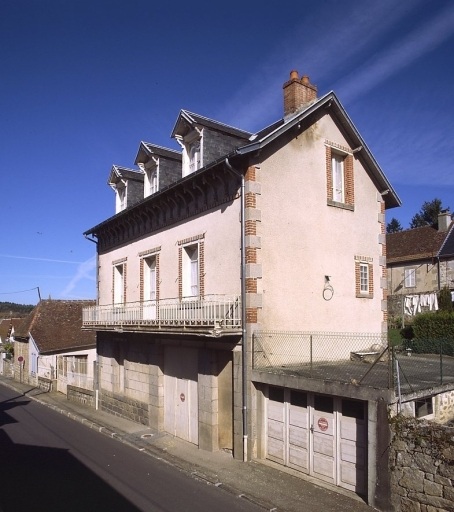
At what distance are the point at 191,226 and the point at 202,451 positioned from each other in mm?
6490

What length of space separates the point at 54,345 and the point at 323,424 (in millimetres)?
22100

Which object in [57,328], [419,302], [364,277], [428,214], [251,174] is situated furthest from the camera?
[428,214]

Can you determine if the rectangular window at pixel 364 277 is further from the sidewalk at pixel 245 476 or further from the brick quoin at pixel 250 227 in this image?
the sidewalk at pixel 245 476

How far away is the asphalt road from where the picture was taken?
9023 millimetres

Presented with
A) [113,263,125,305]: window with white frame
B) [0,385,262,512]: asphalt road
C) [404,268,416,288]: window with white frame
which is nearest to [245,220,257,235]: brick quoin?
[0,385,262,512]: asphalt road

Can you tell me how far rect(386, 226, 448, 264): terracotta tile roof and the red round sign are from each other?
24776mm

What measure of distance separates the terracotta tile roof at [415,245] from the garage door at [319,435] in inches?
959

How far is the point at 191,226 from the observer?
14062 millimetres

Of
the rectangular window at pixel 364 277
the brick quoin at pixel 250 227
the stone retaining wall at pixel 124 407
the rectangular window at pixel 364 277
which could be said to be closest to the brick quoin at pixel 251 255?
the brick quoin at pixel 250 227

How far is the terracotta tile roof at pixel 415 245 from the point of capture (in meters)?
32.2

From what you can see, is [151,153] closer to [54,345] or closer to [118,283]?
[118,283]

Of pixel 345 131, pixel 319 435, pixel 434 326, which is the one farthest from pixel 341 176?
pixel 434 326

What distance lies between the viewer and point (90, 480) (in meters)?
10.4

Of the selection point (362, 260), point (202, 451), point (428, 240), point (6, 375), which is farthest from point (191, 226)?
point (6, 375)
